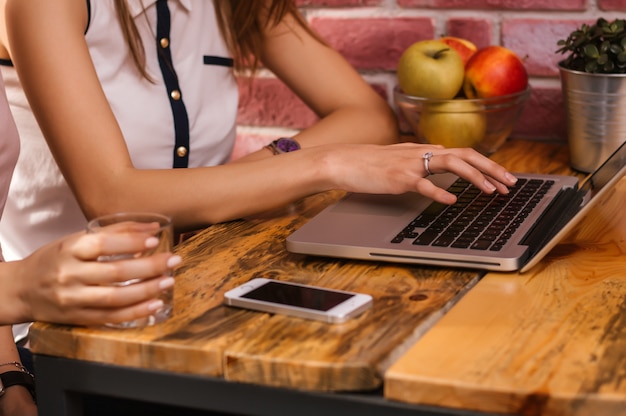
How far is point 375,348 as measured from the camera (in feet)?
2.61

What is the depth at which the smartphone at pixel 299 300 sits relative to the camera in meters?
0.86

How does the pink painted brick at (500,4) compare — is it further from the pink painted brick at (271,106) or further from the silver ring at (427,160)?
the silver ring at (427,160)

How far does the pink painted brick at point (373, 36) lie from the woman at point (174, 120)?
0.14 metres

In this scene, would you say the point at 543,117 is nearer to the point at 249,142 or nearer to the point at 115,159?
the point at 249,142

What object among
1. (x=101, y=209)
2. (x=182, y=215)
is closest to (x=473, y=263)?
(x=182, y=215)

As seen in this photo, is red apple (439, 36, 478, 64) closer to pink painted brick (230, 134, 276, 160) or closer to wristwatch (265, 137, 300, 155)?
wristwatch (265, 137, 300, 155)

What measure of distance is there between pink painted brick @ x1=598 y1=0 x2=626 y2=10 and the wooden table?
0.69 metres

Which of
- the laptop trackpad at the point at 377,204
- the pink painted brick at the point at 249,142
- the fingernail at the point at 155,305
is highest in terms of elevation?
the fingernail at the point at 155,305

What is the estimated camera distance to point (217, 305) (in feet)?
2.99

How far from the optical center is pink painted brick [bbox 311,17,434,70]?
171cm

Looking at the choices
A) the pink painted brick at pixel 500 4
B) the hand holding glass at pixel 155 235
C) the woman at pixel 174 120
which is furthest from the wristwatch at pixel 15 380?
the pink painted brick at pixel 500 4

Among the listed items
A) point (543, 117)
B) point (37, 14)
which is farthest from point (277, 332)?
point (543, 117)

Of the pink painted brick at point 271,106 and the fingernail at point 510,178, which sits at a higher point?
the fingernail at point 510,178

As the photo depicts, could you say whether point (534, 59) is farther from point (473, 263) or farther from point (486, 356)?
point (486, 356)
